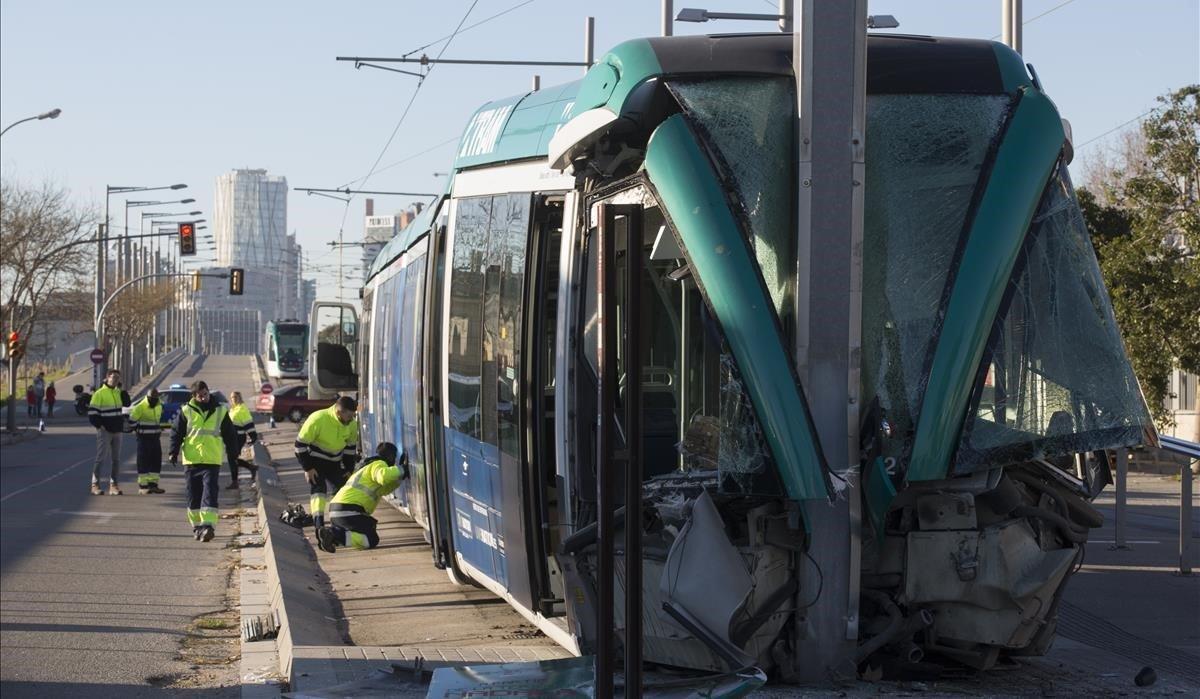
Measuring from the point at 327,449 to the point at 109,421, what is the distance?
23.6 ft

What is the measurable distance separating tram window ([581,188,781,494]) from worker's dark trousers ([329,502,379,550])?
25.9 ft

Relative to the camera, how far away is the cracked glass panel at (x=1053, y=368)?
643cm

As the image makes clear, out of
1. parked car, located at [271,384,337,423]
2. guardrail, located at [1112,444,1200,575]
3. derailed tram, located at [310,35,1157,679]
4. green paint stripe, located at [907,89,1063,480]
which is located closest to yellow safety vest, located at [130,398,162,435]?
guardrail, located at [1112,444,1200,575]

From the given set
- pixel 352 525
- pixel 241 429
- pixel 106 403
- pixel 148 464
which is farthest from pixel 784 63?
pixel 148 464

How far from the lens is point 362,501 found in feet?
50.4

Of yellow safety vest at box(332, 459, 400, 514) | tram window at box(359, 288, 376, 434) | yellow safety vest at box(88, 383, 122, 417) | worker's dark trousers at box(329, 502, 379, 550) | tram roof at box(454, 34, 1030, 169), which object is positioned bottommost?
worker's dark trousers at box(329, 502, 379, 550)

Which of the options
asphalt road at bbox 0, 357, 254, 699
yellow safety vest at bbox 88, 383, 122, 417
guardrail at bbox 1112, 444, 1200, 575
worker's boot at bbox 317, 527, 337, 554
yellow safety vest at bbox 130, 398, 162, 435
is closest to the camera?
asphalt road at bbox 0, 357, 254, 699

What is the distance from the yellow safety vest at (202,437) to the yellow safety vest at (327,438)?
910 mm

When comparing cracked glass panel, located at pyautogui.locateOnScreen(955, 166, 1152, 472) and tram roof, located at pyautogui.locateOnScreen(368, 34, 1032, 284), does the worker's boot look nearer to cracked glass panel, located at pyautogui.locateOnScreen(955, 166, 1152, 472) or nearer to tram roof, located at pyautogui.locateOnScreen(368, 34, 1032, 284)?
tram roof, located at pyautogui.locateOnScreen(368, 34, 1032, 284)

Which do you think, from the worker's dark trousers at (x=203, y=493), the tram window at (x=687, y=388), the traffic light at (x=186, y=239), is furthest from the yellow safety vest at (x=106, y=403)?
the traffic light at (x=186, y=239)

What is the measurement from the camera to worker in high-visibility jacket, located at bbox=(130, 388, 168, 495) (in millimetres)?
22656

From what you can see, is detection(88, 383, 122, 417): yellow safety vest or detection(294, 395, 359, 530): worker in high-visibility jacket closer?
detection(294, 395, 359, 530): worker in high-visibility jacket

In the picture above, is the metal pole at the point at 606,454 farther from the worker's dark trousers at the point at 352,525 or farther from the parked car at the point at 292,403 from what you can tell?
the parked car at the point at 292,403

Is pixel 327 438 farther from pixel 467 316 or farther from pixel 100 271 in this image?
pixel 100 271
